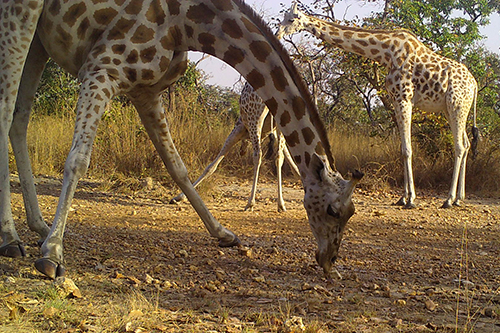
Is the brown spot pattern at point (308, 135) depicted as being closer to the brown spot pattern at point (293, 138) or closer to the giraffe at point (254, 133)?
the brown spot pattern at point (293, 138)

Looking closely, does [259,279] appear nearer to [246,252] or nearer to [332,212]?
[246,252]

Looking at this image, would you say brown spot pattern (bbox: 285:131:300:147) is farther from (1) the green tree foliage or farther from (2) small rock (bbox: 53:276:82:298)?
(1) the green tree foliage

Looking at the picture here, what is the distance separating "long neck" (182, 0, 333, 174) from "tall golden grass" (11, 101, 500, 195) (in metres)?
4.77

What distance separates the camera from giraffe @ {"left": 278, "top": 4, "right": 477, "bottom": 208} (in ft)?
25.7

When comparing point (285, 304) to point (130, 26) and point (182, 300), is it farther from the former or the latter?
point (130, 26)

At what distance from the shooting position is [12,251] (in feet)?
11.0

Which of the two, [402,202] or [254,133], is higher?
[254,133]

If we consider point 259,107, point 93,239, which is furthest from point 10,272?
point 259,107

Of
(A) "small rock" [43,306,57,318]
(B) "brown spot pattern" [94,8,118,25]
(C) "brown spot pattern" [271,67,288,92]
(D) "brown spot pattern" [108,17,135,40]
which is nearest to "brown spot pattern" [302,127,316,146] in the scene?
(C) "brown spot pattern" [271,67,288,92]

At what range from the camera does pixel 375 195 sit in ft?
28.5

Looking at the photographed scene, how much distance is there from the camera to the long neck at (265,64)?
3271 millimetres

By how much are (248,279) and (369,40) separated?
5788mm

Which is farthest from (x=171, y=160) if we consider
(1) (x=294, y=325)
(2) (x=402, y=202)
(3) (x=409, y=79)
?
(3) (x=409, y=79)

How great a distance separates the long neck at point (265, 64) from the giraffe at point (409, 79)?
15.0ft
